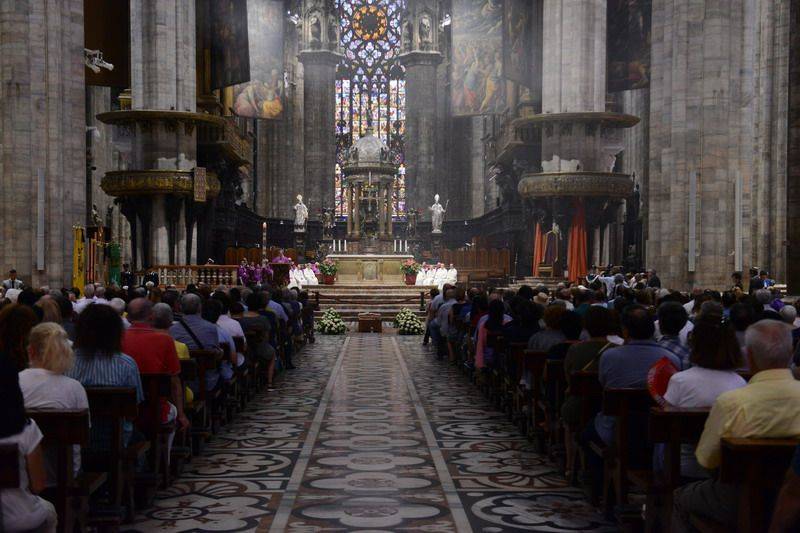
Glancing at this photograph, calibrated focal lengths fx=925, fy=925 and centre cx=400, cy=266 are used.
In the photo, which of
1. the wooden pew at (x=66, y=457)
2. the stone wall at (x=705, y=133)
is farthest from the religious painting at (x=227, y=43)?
the wooden pew at (x=66, y=457)

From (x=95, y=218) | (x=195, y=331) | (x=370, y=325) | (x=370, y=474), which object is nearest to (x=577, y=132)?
(x=370, y=325)

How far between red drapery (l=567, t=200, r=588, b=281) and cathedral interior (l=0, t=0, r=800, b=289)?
0.21ft

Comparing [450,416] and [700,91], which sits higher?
[700,91]

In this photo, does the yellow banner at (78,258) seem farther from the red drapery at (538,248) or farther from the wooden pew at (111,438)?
the red drapery at (538,248)

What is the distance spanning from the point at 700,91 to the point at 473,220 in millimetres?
26709

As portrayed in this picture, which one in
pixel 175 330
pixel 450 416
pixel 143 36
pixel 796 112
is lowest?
pixel 450 416

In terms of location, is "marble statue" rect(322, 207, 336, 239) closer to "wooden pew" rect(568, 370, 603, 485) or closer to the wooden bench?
the wooden bench

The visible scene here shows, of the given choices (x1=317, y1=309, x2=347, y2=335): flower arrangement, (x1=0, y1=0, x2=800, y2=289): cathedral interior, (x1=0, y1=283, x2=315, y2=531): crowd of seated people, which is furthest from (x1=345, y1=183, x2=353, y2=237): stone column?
(x1=0, y1=283, x2=315, y2=531): crowd of seated people

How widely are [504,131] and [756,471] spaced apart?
3294cm

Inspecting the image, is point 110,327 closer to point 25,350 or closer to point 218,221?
point 25,350

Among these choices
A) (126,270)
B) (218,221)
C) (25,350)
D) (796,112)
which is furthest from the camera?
(218,221)

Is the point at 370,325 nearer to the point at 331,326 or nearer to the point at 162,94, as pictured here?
the point at 331,326

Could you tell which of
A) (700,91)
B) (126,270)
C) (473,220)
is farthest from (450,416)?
(473,220)

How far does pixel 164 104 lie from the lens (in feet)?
93.0
